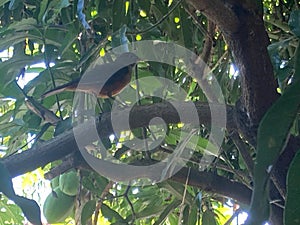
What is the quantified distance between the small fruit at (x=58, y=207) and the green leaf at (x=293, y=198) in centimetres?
67

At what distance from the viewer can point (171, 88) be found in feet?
3.42

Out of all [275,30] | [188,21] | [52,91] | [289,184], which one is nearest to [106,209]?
[52,91]

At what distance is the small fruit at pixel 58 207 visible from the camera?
3.28ft

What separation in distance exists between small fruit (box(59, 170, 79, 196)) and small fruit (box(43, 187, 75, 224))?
0.04m

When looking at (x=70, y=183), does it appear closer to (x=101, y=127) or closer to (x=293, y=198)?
(x=101, y=127)

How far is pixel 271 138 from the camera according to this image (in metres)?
0.38

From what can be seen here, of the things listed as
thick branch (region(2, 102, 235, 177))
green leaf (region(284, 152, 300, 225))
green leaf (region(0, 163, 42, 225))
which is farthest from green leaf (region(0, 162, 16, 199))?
green leaf (region(284, 152, 300, 225))

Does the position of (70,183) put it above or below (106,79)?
below

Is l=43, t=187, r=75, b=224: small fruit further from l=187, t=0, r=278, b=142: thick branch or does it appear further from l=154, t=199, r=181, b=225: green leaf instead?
l=187, t=0, r=278, b=142: thick branch

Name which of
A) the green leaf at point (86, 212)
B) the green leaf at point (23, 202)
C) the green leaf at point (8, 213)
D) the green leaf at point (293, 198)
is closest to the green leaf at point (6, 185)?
the green leaf at point (23, 202)

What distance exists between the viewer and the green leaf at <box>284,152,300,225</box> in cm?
35

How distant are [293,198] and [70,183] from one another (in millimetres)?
625

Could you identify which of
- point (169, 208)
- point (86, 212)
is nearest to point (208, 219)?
point (169, 208)

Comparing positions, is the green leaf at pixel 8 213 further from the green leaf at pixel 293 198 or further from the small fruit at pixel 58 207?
the green leaf at pixel 293 198
